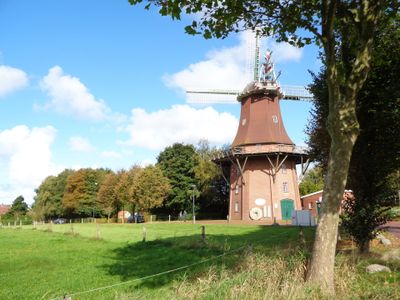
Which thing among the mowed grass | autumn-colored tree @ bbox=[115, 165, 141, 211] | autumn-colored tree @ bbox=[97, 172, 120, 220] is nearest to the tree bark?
the mowed grass

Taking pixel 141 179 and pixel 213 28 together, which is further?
pixel 141 179

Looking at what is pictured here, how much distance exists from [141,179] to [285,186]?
19007mm

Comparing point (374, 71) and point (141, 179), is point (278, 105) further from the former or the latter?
point (374, 71)

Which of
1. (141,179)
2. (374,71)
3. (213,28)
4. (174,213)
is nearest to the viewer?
(213,28)

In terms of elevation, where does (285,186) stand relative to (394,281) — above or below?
above

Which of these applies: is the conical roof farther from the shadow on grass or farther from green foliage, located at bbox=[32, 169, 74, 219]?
green foliage, located at bbox=[32, 169, 74, 219]

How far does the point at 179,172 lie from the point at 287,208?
20098 mm

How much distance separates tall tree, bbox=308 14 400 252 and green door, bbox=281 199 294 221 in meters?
28.1

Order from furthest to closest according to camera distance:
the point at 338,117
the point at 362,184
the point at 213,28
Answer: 1. the point at 362,184
2. the point at 213,28
3. the point at 338,117

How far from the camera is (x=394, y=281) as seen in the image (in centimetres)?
789

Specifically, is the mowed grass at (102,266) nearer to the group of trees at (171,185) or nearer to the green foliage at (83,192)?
the group of trees at (171,185)

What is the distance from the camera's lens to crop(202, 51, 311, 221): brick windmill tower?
140 ft

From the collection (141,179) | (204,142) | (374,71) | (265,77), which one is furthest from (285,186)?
(374,71)

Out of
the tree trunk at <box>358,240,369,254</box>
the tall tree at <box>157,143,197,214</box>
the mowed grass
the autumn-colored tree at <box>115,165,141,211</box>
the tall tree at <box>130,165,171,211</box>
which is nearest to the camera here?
the mowed grass
